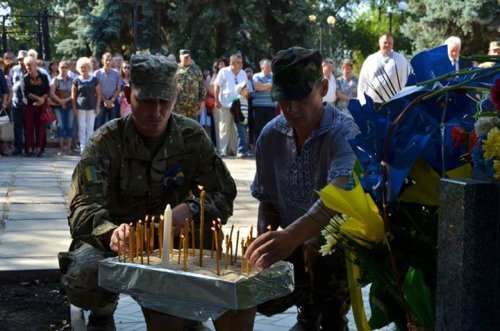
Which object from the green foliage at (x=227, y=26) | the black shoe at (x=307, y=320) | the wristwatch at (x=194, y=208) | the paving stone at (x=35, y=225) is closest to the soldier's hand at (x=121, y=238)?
the wristwatch at (x=194, y=208)

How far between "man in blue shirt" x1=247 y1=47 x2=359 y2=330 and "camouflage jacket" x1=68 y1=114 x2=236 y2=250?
0.84ft

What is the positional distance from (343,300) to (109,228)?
1.18 m

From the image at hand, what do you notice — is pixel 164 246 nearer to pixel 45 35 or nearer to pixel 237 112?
pixel 237 112

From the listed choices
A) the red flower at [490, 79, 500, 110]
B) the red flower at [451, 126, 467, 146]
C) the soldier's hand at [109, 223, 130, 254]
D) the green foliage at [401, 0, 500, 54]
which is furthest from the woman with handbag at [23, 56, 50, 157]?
the green foliage at [401, 0, 500, 54]

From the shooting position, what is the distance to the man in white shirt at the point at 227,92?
1656 cm

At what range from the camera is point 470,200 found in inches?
106

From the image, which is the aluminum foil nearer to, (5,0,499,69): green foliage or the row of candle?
the row of candle

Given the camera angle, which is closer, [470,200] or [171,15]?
[470,200]

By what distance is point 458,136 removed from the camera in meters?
2.99

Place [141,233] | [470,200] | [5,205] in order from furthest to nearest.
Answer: [5,205]
[141,233]
[470,200]

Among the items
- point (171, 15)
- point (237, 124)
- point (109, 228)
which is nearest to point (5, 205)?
point (109, 228)

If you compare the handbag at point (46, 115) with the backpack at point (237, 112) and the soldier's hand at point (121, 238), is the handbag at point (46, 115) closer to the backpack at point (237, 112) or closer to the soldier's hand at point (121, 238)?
the backpack at point (237, 112)

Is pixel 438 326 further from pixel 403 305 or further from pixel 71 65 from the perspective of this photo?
pixel 71 65

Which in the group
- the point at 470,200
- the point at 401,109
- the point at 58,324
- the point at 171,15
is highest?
the point at 171,15
